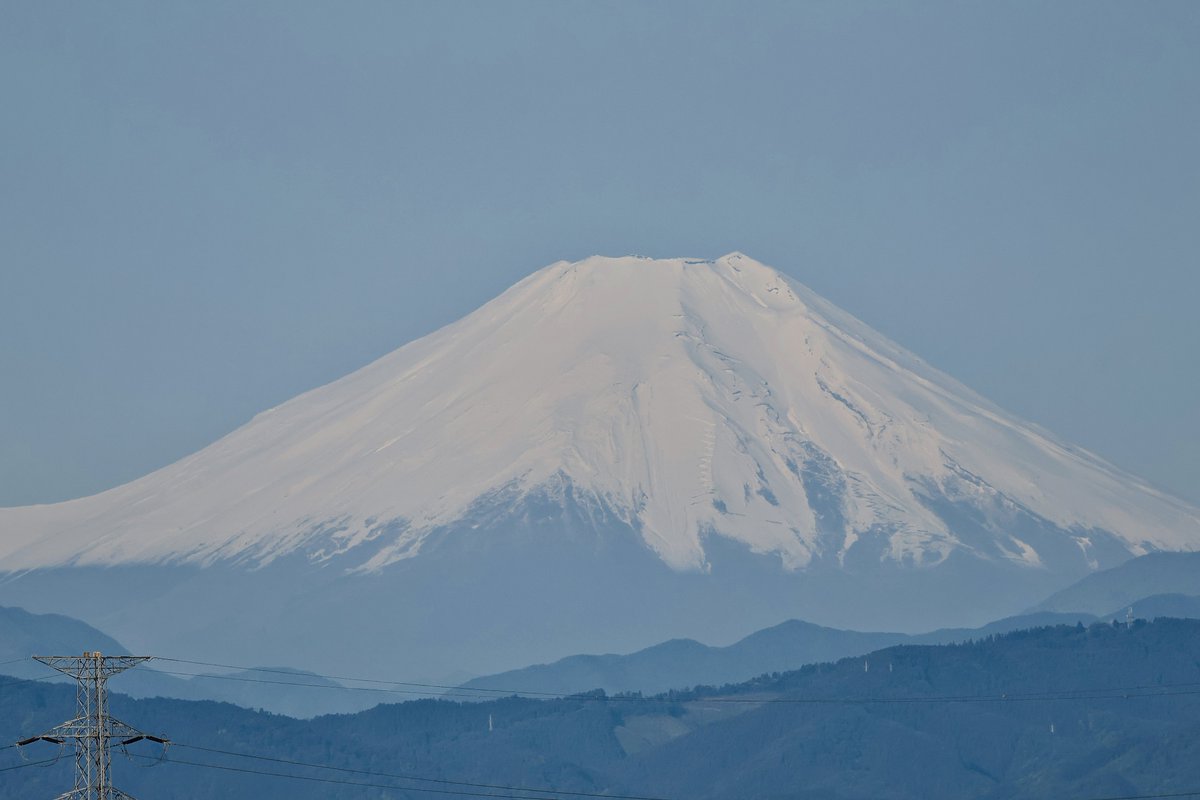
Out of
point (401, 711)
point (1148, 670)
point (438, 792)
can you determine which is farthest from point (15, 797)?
point (1148, 670)

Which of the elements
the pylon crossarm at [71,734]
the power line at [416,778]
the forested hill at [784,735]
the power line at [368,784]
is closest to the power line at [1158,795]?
the forested hill at [784,735]

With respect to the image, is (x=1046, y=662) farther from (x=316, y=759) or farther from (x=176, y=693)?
(x=176, y=693)

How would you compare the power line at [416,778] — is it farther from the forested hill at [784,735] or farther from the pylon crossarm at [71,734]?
the pylon crossarm at [71,734]

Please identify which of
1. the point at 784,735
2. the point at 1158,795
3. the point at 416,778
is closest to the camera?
the point at 1158,795

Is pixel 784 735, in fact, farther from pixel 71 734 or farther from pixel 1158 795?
pixel 71 734

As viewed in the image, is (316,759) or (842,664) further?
(842,664)

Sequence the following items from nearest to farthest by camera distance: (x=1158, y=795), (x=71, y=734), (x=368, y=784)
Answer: (x=71, y=734) → (x=1158, y=795) → (x=368, y=784)

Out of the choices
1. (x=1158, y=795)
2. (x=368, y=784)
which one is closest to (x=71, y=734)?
(x=368, y=784)

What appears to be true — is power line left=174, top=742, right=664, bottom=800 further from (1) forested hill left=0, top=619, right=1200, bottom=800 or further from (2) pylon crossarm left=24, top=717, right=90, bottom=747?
(2) pylon crossarm left=24, top=717, right=90, bottom=747

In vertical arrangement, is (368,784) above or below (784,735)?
below
